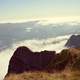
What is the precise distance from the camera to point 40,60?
305 ft

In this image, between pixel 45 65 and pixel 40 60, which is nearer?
pixel 45 65

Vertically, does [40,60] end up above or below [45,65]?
below

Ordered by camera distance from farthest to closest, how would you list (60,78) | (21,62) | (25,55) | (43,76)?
(25,55) → (21,62) → (43,76) → (60,78)

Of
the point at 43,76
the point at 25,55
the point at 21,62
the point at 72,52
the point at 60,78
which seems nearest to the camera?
the point at 60,78

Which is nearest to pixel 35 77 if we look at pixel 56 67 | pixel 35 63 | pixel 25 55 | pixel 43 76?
pixel 43 76

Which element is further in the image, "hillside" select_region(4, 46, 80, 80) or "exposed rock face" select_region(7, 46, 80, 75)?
"exposed rock face" select_region(7, 46, 80, 75)

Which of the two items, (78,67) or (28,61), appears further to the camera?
(28,61)

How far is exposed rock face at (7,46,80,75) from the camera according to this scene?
7244 cm

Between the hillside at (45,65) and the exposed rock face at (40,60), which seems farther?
the exposed rock face at (40,60)

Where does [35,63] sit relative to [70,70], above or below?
below

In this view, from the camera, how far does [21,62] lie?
9212 centimetres

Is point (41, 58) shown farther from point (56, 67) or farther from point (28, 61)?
point (56, 67)

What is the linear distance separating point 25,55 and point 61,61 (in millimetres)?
26700

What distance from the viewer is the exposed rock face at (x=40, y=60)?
7244 cm
